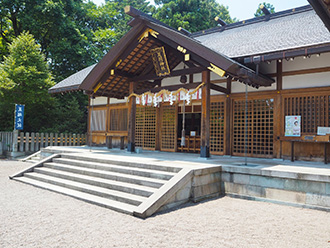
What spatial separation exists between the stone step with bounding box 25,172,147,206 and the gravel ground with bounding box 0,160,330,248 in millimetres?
457

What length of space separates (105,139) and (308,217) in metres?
11.6

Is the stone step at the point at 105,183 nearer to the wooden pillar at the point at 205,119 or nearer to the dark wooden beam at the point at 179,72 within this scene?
the wooden pillar at the point at 205,119

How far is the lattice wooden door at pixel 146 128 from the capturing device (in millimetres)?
12727

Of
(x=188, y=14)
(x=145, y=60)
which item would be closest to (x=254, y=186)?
(x=145, y=60)

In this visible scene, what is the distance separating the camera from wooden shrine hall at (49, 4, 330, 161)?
8016 millimetres

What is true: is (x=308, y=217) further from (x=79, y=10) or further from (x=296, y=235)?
(x=79, y=10)

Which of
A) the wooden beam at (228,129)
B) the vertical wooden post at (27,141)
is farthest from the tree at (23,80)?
the wooden beam at (228,129)

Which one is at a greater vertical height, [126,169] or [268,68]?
[268,68]

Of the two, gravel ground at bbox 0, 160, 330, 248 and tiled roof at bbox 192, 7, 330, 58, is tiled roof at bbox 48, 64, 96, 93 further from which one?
gravel ground at bbox 0, 160, 330, 248

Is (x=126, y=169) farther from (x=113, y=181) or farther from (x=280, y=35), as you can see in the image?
(x=280, y=35)

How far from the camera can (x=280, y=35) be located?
9336 mm

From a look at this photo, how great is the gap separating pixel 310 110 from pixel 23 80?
14.0m

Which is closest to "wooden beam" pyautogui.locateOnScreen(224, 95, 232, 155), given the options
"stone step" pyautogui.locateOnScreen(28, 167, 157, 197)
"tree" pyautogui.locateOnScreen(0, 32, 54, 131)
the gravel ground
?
the gravel ground

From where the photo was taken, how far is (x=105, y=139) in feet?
49.0
